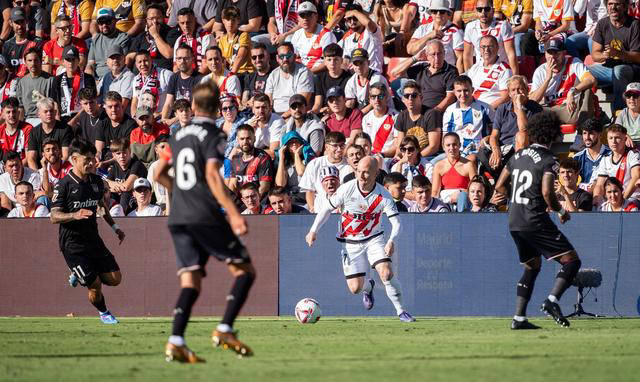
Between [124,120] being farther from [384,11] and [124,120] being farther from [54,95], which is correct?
[384,11]

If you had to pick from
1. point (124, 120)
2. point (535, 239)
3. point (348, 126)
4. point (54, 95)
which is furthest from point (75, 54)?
point (535, 239)

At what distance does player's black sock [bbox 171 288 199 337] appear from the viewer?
8766 mm

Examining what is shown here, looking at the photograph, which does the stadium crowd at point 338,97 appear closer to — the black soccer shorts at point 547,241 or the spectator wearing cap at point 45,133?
the spectator wearing cap at point 45,133

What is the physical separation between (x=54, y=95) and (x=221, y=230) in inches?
526

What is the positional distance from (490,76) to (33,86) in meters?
Answer: 9.42

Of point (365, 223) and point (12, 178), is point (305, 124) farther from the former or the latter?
point (12, 178)

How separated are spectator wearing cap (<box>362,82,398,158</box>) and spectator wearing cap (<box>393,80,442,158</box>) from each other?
0.24 metres

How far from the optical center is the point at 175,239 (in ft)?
30.5

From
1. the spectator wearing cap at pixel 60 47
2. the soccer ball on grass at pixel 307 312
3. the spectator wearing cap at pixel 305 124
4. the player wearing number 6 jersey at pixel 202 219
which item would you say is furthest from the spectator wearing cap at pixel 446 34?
the player wearing number 6 jersey at pixel 202 219

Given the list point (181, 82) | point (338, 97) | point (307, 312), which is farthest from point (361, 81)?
point (307, 312)

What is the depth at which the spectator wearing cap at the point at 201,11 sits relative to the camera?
2161 centimetres

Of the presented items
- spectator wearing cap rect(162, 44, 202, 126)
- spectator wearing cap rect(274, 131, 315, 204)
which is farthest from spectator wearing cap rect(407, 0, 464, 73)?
spectator wearing cap rect(162, 44, 202, 126)

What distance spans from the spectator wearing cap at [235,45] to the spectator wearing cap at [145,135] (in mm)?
1918

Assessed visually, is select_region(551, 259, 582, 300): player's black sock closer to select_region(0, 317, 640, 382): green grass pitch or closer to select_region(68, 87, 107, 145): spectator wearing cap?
select_region(0, 317, 640, 382): green grass pitch
